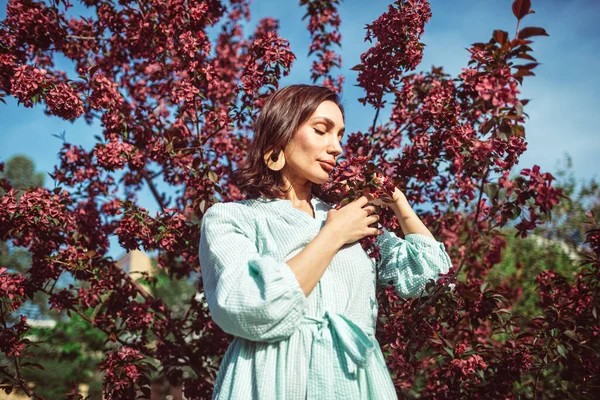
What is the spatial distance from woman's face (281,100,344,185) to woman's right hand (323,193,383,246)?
0.22 m

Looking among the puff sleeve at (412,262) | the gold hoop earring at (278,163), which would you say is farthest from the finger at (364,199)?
the gold hoop earring at (278,163)

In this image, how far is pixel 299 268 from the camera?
4.28ft

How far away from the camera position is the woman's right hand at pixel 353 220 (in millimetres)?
1457

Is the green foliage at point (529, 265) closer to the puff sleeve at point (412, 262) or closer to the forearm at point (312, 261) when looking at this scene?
the puff sleeve at point (412, 262)

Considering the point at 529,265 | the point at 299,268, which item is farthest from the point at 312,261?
the point at 529,265

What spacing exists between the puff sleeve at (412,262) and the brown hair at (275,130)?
0.50 meters

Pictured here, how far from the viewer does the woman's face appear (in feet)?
5.68

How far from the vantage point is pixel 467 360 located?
6.57ft

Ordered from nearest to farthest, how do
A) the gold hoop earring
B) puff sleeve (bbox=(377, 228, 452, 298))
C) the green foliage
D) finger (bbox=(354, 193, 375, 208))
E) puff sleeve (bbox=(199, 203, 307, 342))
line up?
1. puff sleeve (bbox=(199, 203, 307, 342))
2. finger (bbox=(354, 193, 375, 208))
3. puff sleeve (bbox=(377, 228, 452, 298))
4. the gold hoop earring
5. the green foliage

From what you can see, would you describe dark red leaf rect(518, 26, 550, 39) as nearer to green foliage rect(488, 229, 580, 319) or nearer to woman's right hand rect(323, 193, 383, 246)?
woman's right hand rect(323, 193, 383, 246)

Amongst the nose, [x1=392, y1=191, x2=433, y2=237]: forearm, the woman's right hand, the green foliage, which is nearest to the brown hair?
the nose

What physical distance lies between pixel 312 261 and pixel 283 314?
7.1 inches

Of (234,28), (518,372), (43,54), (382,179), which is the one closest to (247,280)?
(382,179)

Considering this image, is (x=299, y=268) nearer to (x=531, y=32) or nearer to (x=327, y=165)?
(x=327, y=165)
